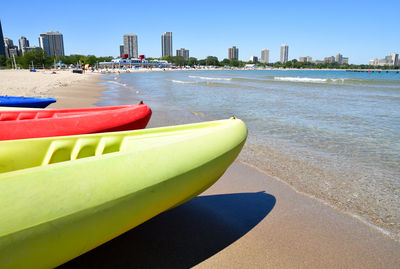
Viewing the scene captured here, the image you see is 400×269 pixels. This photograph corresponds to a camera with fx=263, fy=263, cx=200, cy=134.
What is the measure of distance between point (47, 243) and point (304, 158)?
15.1ft

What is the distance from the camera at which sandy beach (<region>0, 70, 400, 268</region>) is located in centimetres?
229

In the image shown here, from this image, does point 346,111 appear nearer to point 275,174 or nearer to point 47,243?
point 275,174

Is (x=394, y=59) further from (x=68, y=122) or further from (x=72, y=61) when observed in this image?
(x=68, y=122)

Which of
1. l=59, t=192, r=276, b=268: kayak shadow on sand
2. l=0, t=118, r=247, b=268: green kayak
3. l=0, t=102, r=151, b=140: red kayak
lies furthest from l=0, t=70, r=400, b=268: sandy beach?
l=0, t=102, r=151, b=140: red kayak

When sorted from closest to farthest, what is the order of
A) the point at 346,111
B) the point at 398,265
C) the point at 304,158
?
the point at 398,265 < the point at 304,158 < the point at 346,111

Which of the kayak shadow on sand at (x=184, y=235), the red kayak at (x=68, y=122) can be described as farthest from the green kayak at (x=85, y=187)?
the red kayak at (x=68, y=122)

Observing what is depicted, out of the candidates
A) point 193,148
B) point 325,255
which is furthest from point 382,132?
point 193,148

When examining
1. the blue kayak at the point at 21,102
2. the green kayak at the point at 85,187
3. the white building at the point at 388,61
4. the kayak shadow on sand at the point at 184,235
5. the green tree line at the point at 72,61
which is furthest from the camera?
the white building at the point at 388,61

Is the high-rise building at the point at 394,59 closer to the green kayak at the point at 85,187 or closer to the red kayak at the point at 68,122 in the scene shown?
the red kayak at the point at 68,122

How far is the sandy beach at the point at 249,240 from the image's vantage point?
2.29m

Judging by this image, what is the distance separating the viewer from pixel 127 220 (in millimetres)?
1889

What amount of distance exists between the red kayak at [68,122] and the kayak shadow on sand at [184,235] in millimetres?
1848

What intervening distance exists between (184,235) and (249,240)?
2.12 ft

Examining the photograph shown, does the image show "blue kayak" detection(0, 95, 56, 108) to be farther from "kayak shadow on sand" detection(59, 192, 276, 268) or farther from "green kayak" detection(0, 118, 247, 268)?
"kayak shadow on sand" detection(59, 192, 276, 268)
